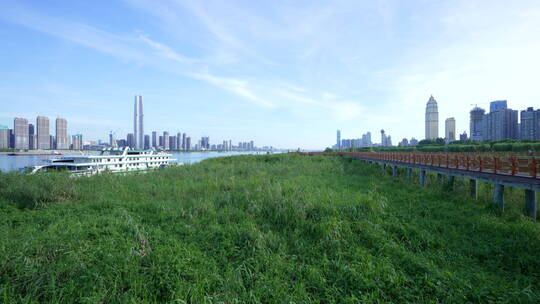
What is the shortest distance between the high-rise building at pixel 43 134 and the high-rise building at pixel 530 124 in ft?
666

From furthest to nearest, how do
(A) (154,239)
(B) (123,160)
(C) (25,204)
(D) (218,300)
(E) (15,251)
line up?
(B) (123,160), (C) (25,204), (A) (154,239), (E) (15,251), (D) (218,300)

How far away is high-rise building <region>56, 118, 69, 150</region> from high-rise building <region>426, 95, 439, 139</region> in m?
177

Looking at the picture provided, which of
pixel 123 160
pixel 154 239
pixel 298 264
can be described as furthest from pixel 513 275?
pixel 123 160

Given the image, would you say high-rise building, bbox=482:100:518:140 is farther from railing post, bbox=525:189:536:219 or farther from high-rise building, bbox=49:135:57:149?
high-rise building, bbox=49:135:57:149

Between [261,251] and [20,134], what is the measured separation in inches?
6539

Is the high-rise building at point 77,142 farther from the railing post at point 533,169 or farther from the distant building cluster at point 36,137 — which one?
the railing post at point 533,169

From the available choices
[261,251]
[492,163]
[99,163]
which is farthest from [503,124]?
[99,163]

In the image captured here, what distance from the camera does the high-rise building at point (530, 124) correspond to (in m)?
70.2

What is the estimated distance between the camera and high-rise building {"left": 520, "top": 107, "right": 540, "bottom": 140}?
70.2 meters

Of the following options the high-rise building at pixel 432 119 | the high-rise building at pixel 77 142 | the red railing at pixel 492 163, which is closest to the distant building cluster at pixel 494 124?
the high-rise building at pixel 432 119

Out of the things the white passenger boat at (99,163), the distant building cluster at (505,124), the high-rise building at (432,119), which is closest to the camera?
the white passenger boat at (99,163)

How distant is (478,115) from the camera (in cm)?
8400

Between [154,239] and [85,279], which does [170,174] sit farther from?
[85,279]

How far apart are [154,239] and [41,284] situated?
2.46 metres
